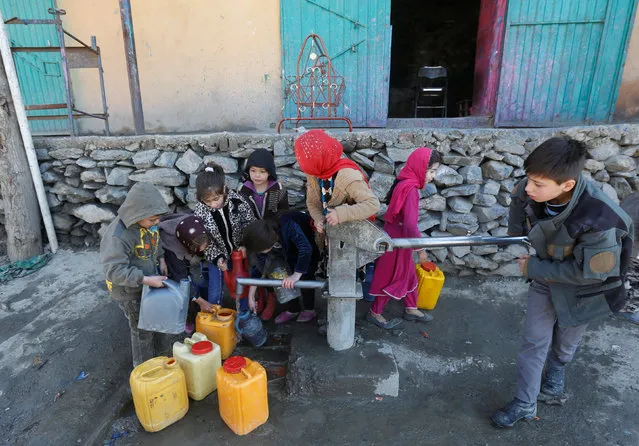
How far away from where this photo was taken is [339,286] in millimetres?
2391

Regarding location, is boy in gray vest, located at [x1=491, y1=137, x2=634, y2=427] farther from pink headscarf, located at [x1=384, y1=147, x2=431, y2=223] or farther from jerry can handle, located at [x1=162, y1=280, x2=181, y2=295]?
jerry can handle, located at [x1=162, y1=280, x2=181, y2=295]

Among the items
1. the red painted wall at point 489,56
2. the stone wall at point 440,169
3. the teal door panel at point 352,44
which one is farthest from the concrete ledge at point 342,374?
the red painted wall at point 489,56

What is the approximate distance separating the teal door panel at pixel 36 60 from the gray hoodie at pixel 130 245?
175 inches

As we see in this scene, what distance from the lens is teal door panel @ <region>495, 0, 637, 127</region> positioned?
438 cm

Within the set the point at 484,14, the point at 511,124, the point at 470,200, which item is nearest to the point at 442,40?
the point at 484,14

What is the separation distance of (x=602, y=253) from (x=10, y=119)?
17.4 feet

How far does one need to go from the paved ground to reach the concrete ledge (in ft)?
0.21

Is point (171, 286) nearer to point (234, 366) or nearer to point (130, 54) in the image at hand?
point (234, 366)

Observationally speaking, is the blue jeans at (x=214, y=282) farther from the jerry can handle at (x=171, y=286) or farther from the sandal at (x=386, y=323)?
the sandal at (x=386, y=323)

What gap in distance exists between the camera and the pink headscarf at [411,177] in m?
2.80

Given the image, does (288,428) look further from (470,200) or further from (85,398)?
(470,200)

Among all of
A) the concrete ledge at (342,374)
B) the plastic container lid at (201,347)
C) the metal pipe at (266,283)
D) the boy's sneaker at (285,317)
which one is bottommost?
the boy's sneaker at (285,317)

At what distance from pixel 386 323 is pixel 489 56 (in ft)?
12.6

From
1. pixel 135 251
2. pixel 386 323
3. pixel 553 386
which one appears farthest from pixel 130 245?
pixel 553 386
